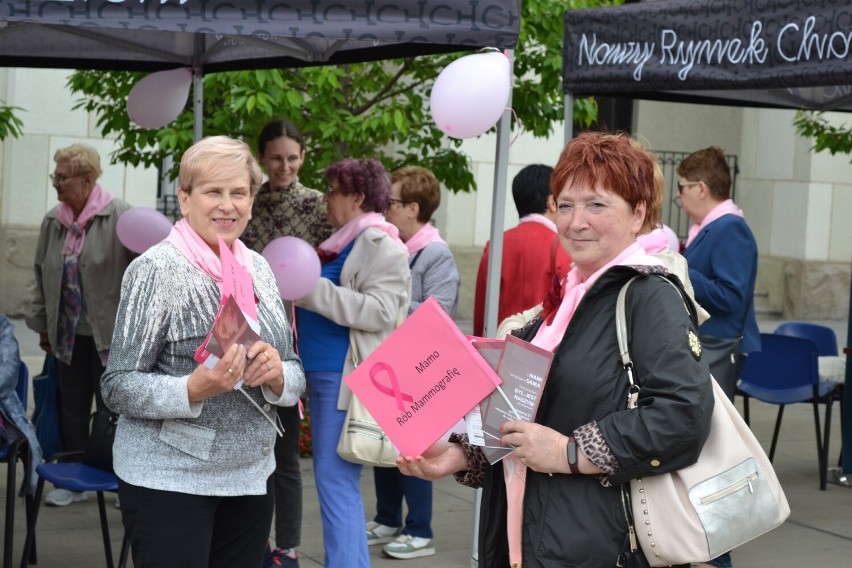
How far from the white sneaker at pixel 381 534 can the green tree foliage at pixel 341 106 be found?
8.31 feet

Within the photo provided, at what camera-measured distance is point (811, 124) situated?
10242mm

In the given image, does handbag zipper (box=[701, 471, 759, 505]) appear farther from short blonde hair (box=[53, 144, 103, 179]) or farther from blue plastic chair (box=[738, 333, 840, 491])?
blue plastic chair (box=[738, 333, 840, 491])

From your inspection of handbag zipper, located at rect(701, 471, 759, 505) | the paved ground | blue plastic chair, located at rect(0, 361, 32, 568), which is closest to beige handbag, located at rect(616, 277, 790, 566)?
handbag zipper, located at rect(701, 471, 759, 505)

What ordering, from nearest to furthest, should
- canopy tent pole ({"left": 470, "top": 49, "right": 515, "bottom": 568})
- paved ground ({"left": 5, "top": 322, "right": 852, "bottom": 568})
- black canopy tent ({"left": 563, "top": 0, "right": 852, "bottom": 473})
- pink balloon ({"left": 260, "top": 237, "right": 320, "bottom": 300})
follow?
1. pink balloon ({"left": 260, "top": 237, "right": 320, "bottom": 300})
2. black canopy tent ({"left": 563, "top": 0, "right": 852, "bottom": 473})
3. canopy tent pole ({"left": 470, "top": 49, "right": 515, "bottom": 568})
4. paved ground ({"left": 5, "top": 322, "right": 852, "bottom": 568})

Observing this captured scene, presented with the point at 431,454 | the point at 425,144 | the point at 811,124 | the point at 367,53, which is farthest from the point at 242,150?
the point at 811,124

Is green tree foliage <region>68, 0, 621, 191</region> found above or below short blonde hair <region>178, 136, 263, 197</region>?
above

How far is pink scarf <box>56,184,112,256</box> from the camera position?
6.28m

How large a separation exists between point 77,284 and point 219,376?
11.5 ft

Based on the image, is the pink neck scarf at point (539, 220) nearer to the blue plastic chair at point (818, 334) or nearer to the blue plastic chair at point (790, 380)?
the blue plastic chair at point (790, 380)

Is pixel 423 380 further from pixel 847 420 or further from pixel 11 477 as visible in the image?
pixel 847 420

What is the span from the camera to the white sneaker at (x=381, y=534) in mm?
5773

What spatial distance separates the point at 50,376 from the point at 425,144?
3.04 metres

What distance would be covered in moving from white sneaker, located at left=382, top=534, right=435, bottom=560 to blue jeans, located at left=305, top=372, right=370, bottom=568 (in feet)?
2.79

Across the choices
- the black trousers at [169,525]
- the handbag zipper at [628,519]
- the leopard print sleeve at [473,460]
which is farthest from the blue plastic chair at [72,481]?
the handbag zipper at [628,519]
